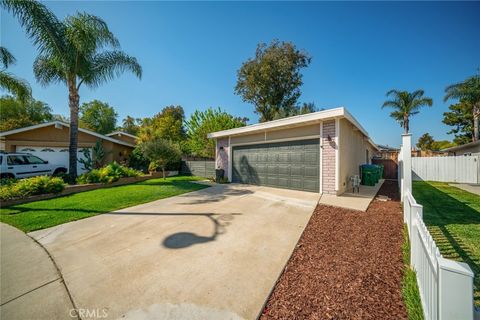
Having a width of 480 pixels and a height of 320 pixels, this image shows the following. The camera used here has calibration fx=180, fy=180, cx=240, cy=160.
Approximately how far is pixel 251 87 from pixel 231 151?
42.2 ft

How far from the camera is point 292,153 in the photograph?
777 centimetres

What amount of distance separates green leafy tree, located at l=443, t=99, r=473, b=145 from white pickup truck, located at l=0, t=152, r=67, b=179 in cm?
3799

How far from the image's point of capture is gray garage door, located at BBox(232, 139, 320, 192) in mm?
7158

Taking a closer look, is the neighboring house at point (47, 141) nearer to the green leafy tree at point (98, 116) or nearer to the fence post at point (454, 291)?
the fence post at point (454, 291)

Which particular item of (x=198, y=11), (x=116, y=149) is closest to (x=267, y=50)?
(x=198, y=11)

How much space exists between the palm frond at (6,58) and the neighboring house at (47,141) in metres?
4.96

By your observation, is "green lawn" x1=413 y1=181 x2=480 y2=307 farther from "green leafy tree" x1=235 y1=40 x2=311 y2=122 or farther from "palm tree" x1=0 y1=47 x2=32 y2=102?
"palm tree" x1=0 y1=47 x2=32 y2=102

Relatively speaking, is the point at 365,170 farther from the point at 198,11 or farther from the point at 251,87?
the point at 251,87

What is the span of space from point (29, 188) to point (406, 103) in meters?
28.4

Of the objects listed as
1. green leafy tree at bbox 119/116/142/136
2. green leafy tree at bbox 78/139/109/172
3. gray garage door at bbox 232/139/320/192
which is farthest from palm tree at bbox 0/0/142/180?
green leafy tree at bbox 119/116/142/136

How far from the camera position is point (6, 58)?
25.7 ft

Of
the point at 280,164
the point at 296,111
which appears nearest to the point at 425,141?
the point at 296,111

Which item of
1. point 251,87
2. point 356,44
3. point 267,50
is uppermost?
point 267,50

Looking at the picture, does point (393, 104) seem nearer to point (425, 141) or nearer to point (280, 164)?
point (280, 164)
